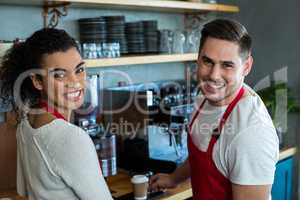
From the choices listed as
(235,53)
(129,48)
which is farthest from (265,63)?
(235,53)

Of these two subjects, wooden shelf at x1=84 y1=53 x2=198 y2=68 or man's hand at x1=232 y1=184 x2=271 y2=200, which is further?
wooden shelf at x1=84 y1=53 x2=198 y2=68

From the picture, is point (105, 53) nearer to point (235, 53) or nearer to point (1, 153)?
point (1, 153)

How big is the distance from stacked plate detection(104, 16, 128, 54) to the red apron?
0.93m

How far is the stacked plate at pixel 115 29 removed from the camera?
218cm

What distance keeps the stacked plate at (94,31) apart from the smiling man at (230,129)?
883 millimetres

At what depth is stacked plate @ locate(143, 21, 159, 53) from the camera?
240 centimetres

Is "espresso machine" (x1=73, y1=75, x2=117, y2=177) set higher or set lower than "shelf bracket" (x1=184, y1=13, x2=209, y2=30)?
lower

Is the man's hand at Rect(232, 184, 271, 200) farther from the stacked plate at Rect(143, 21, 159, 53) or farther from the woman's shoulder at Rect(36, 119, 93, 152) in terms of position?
the stacked plate at Rect(143, 21, 159, 53)

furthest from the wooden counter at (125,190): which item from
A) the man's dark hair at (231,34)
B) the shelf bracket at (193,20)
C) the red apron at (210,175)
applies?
the shelf bracket at (193,20)

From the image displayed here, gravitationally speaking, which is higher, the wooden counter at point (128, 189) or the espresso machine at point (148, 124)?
the espresso machine at point (148, 124)

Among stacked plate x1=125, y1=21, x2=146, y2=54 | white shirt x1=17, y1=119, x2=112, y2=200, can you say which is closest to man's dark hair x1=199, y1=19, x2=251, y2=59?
white shirt x1=17, y1=119, x2=112, y2=200

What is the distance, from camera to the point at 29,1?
1.98m

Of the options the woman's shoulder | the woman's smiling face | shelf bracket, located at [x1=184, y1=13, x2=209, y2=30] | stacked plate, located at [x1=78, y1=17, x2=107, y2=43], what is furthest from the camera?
shelf bracket, located at [x1=184, y1=13, x2=209, y2=30]

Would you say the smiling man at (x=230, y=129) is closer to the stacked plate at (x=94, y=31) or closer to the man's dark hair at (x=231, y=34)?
the man's dark hair at (x=231, y=34)
